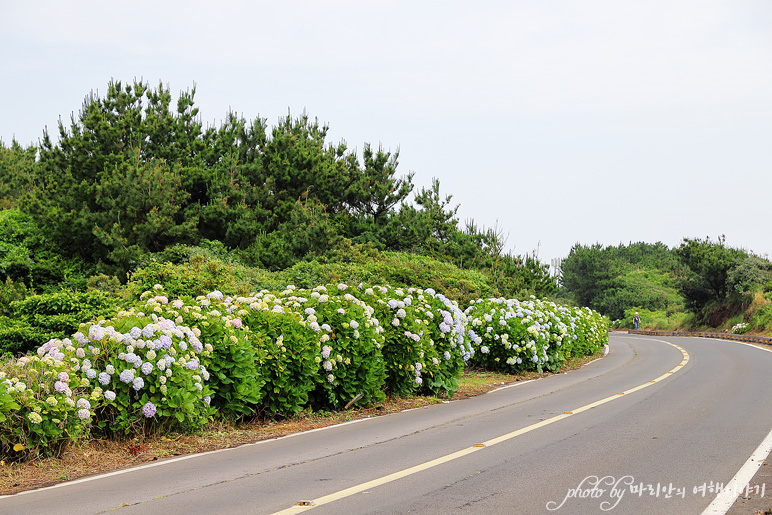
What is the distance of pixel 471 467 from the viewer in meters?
7.39

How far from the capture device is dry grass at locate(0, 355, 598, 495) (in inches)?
280

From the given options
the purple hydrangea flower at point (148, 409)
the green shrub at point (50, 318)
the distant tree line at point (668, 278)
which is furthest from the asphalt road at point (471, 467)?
the distant tree line at point (668, 278)

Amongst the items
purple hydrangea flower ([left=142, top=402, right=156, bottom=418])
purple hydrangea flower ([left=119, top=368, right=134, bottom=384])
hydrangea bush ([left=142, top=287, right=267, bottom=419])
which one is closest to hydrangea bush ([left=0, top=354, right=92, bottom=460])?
purple hydrangea flower ([left=119, top=368, right=134, bottom=384])

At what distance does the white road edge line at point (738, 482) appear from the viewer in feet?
19.2

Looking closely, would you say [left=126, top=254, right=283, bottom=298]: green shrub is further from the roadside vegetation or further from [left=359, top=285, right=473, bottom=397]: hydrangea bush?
[left=359, top=285, right=473, bottom=397]: hydrangea bush

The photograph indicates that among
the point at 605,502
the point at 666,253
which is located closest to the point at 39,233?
the point at 605,502

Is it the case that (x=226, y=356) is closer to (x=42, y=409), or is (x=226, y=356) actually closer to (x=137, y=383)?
(x=137, y=383)

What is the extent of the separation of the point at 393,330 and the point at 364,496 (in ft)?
20.9

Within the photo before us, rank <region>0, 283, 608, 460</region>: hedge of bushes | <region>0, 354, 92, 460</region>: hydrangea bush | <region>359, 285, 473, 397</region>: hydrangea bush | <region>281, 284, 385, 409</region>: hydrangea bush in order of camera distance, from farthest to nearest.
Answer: <region>359, 285, 473, 397</region>: hydrangea bush < <region>281, 284, 385, 409</region>: hydrangea bush < <region>0, 283, 608, 460</region>: hedge of bushes < <region>0, 354, 92, 460</region>: hydrangea bush

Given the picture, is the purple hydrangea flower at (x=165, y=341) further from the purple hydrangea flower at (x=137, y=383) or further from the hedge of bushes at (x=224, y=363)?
the purple hydrangea flower at (x=137, y=383)

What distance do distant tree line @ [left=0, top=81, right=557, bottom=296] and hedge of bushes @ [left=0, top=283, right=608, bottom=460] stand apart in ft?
45.0

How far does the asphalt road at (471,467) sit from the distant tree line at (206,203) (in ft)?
51.8

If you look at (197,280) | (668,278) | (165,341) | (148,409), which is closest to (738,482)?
(148,409)

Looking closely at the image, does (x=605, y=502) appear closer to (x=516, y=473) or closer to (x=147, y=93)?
(x=516, y=473)
